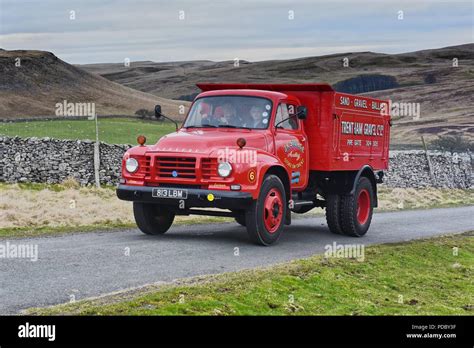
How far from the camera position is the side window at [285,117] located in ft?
48.4

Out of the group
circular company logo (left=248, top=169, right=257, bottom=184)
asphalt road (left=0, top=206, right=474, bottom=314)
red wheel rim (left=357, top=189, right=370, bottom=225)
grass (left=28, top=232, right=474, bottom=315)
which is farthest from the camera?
red wheel rim (left=357, top=189, right=370, bottom=225)

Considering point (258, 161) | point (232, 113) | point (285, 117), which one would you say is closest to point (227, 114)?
point (232, 113)

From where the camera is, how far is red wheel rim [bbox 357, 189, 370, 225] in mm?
17547

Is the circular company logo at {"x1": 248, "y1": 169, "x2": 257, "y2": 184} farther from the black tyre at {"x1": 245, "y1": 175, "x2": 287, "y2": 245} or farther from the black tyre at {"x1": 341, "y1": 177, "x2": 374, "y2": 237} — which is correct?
the black tyre at {"x1": 341, "y1": 177, "x2": 374, "y2": 237}

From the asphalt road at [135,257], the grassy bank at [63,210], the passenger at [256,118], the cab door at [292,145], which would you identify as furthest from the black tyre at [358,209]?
the grassy bank at [63,210]

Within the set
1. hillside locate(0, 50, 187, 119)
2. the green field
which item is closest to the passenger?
the green field

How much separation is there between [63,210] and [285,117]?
6.65m

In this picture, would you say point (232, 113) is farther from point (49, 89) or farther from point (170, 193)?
point (49, 89)

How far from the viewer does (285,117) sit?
15.0m

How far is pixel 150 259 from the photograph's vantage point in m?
12.1

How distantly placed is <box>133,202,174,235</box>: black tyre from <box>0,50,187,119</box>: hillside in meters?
82.2

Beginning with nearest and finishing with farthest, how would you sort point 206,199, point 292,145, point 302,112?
point 206,199 < point 302,112 < point 292,145
